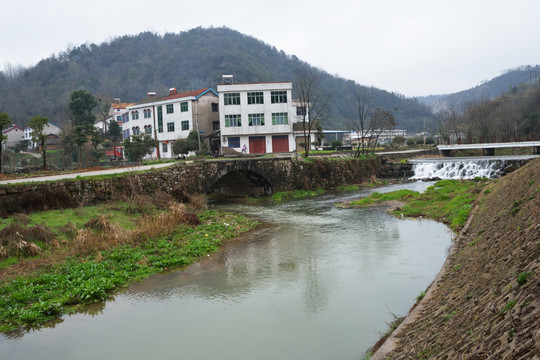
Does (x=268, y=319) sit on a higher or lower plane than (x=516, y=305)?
lower

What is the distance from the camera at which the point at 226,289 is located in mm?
12609

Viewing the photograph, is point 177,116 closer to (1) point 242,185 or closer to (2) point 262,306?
(1) point 242,185

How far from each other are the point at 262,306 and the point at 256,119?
143 feet

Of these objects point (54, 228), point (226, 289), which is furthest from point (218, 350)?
point (54, 228)

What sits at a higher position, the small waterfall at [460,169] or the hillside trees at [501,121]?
the hillside trees at [501,121]

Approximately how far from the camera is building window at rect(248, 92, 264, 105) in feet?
174

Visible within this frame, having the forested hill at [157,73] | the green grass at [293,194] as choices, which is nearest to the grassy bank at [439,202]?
the green grass at [293,194]

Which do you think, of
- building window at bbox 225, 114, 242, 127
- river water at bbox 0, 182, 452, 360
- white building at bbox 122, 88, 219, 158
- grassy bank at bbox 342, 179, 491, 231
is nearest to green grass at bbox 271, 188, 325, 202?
grassy bank at bbox 342, 179, 491, 231

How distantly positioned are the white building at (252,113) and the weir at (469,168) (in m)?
17.5

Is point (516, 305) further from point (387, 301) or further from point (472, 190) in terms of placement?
point (472, 190)

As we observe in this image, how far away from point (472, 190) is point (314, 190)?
1519cm

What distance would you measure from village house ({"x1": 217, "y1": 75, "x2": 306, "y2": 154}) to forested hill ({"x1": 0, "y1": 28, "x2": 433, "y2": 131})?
186 feet

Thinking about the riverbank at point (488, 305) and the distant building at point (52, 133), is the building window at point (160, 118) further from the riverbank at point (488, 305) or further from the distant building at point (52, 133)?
the riverbank at point (488, 305)

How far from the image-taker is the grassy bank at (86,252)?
1155 cm
